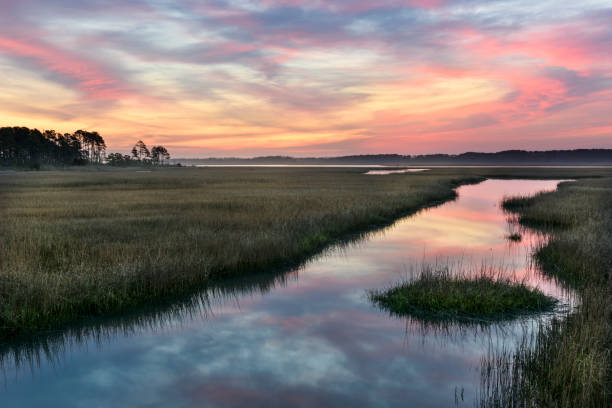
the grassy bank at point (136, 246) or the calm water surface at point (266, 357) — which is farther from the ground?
the grassy bank at point (136, 246)

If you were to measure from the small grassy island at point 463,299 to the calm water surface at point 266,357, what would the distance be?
621 millimetres

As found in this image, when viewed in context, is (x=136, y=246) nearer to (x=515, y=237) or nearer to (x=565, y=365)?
(x=565, y=365)

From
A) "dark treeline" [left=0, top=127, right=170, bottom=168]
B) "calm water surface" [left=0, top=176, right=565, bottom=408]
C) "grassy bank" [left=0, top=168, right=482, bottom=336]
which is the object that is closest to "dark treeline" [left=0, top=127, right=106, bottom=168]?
"dark treeline" [left=0, top=127, right=170, bottom=168]

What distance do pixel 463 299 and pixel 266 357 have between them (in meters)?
5.94

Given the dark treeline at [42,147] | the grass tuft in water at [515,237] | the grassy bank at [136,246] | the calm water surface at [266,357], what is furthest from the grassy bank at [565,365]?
the dark treeline at [42,147]

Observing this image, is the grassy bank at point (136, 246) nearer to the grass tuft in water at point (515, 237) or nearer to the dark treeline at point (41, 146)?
the grass tuft in water at point (515, 237)

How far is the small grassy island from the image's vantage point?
1107 cm

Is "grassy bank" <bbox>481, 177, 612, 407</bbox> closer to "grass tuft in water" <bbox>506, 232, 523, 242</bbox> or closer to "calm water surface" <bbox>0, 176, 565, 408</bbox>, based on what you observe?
"calm water surface" <bbox>0, 176, 565, 408</bbox>

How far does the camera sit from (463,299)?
11.4m

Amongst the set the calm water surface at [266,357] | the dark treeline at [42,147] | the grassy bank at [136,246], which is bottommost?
the calm water surface at [266,357]

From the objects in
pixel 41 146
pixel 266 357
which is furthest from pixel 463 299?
pixel 41 146

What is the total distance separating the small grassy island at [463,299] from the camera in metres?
11.1

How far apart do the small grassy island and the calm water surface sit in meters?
0.62

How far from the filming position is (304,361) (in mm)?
8914
